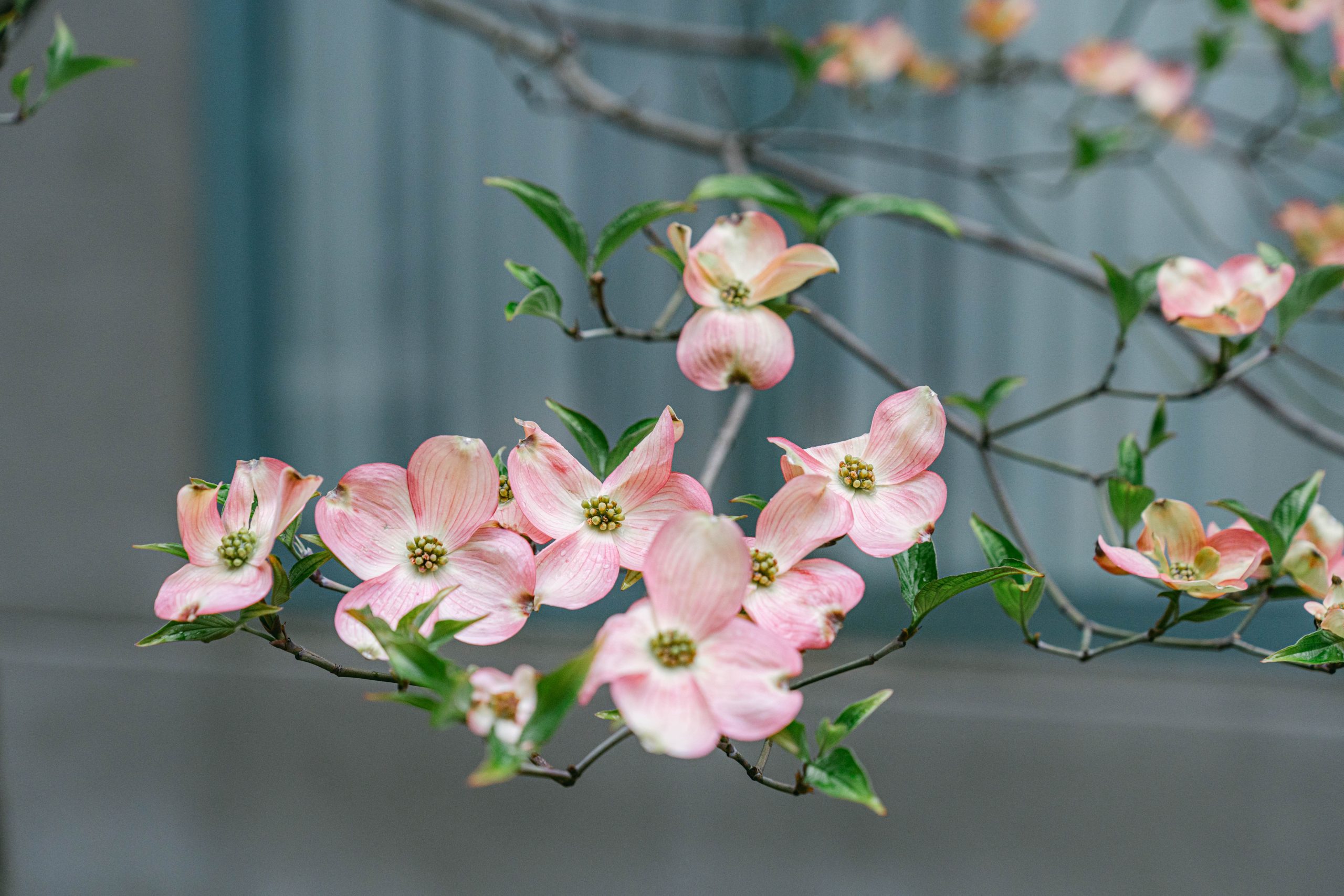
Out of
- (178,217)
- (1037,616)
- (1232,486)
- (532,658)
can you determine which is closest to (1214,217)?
(1232,486)

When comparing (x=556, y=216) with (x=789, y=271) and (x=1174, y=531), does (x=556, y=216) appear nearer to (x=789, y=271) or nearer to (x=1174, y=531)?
(x=789, y=271)

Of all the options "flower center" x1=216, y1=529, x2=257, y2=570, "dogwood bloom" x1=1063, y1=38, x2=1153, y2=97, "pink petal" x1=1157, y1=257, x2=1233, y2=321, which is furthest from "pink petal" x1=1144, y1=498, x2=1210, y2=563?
"dogwood bloom" x1=1063, y1=38, x2=1153, y2=97

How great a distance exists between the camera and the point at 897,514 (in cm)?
25

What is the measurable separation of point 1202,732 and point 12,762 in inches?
A: 99.3

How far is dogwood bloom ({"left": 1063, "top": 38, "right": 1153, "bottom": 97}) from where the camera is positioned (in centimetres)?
109

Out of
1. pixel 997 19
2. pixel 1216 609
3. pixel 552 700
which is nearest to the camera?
pixel 552 700

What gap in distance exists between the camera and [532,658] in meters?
1.58

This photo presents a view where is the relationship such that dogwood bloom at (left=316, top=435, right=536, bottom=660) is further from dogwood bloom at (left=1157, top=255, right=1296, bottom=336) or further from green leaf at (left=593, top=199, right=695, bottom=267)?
dogwood bloom at (left=1157, top=255, right=1296, bottom=336)

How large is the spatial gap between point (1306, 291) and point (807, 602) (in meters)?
0.30

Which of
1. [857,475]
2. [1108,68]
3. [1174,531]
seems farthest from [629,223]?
[1108,68]

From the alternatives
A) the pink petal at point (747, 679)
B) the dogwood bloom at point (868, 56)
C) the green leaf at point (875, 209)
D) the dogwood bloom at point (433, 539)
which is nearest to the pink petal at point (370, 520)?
the dogwood bloom at point (433, 539)

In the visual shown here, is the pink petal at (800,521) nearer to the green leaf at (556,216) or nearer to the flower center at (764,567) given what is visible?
the flower center at (764,567)

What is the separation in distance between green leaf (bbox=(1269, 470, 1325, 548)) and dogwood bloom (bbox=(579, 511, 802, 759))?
0.21 metres

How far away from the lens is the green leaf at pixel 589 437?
29cm
